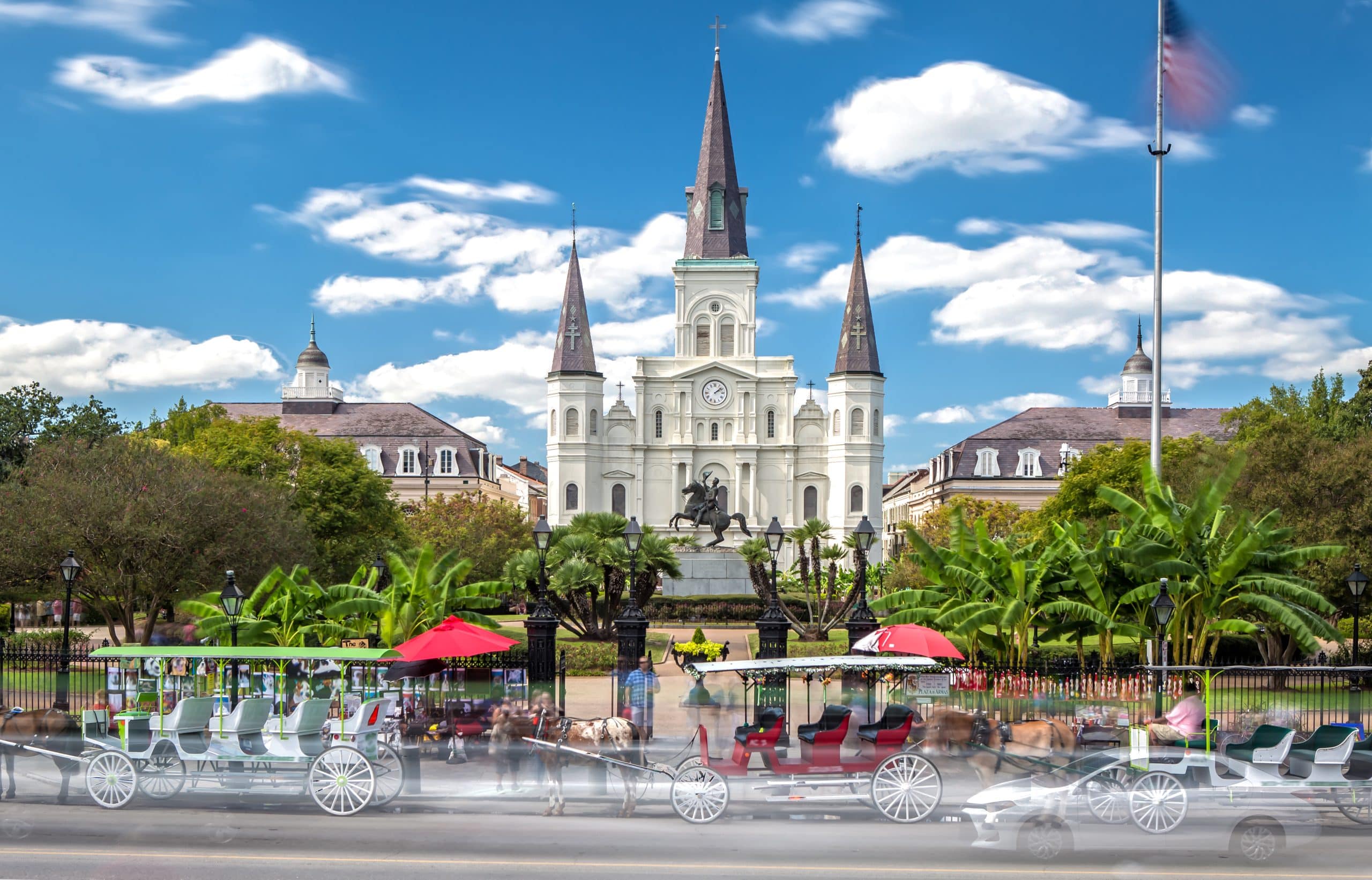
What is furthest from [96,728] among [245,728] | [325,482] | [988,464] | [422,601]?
[988,464]

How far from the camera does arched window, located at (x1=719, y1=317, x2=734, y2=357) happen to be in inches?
3521

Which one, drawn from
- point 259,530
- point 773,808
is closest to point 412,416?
point 259,530

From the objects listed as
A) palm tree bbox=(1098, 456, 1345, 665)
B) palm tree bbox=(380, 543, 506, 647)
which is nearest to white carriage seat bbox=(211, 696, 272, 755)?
palm tree bbox=(380, 543, 506, 647)

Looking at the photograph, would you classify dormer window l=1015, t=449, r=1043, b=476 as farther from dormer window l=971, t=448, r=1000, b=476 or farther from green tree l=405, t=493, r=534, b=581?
green tree l=405, t=493, r=534, b=581

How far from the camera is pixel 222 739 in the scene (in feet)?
42.8

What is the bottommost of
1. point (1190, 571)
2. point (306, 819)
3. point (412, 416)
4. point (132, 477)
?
point (306, 819)

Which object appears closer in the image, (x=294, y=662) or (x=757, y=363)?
(x=294, y=662)

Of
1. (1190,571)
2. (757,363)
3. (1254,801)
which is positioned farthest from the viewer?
(757,363)

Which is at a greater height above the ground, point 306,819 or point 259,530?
point 259,530

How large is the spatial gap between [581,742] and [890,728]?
357 centimetres

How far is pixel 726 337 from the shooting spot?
89625 millimetres

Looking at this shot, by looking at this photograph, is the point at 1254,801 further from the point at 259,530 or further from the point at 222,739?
the point at 259,530

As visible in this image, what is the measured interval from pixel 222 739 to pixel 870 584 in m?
39.0

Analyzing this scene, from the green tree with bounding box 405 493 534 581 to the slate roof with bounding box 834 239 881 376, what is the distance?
97.2 feet
